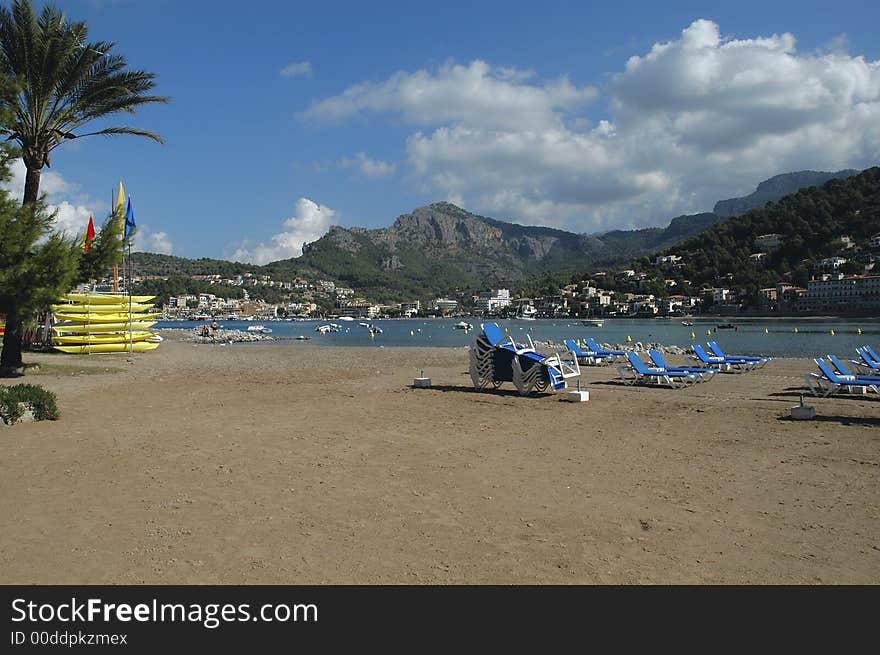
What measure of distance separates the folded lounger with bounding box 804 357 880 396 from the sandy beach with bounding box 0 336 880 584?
70.4 inches

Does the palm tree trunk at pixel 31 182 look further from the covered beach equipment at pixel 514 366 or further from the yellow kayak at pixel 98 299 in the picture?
the covered beach equipment at pixel 514 366

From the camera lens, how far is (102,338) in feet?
82.1

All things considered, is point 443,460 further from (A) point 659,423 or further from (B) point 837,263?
(B) point 837,263

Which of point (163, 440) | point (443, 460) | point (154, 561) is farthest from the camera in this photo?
point (163, 440)

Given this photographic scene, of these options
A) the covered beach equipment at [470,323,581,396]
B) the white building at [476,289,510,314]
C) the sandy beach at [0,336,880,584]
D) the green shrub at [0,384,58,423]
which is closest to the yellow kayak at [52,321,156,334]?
the sandy beach at [0,336,880,584]

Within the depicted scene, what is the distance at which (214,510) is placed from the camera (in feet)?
17.2

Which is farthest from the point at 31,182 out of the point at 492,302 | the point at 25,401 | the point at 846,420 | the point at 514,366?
the point at 492,302

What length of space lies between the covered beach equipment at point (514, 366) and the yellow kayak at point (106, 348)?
17.1 m

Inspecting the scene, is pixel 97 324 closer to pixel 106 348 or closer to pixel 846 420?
pixel 106 348

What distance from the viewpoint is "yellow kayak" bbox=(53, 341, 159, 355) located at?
938 inches

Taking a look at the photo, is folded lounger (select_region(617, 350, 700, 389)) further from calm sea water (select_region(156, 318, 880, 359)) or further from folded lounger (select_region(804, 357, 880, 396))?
calm sea water (select_region(156, 318, 880, 359))

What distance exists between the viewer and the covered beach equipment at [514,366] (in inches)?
523
